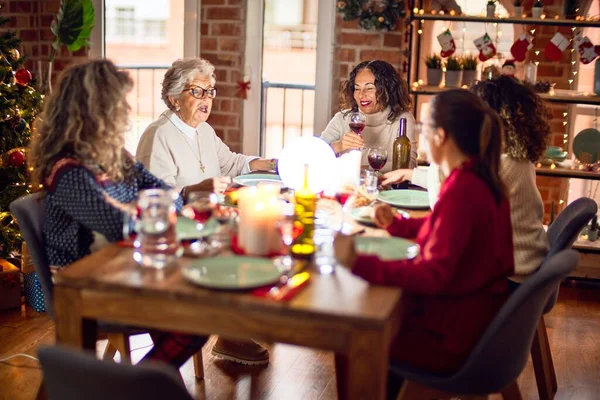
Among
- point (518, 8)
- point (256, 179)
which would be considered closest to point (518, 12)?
point (518, 8)

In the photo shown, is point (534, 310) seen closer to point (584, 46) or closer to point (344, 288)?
point (344, 288)

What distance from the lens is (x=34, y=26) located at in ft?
16.1

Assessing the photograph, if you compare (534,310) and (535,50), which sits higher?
(535,50)

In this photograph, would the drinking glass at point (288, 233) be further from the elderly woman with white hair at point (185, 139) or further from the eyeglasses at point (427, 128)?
the elderly woman with white hair at point (185, 139)

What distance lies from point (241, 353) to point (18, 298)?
120 centimetres

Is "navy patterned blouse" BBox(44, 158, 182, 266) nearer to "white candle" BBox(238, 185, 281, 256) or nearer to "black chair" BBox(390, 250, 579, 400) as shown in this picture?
"white candle" BBox(238, 185, 281, 256)

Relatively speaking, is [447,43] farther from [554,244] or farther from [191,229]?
[191,229]

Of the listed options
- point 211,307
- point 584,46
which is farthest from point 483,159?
point 584,46

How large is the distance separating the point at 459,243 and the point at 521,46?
2.55 m

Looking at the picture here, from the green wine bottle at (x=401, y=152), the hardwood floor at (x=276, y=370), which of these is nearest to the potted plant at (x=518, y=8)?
the green wine bottle at (x=401, y=152)

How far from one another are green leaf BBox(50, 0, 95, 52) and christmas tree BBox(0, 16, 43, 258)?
18.8 inches

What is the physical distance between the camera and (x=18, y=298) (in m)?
3.63

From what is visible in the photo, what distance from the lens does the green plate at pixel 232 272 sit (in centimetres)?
175

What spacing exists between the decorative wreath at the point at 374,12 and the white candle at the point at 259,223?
2558 mm
